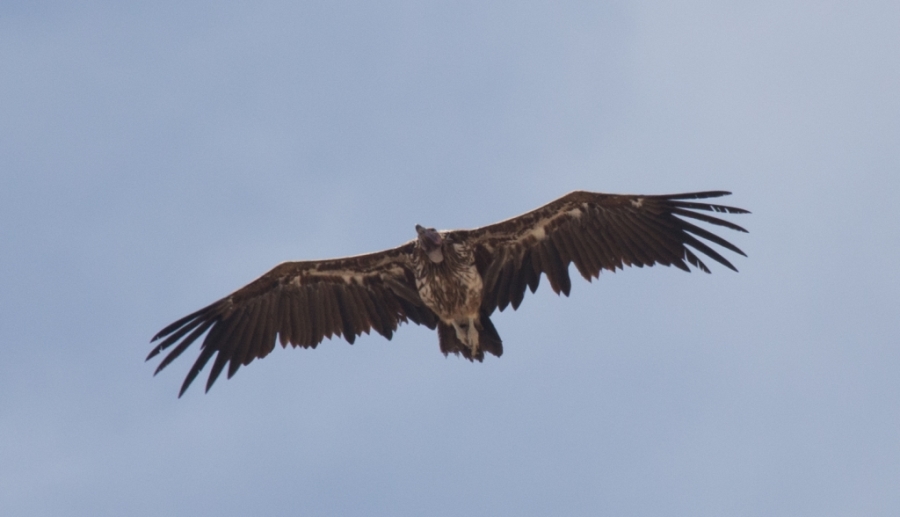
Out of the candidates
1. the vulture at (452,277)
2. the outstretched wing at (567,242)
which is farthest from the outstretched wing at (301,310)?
the outstretched wing at (567,242)

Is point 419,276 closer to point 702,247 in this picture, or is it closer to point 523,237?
point 523,237

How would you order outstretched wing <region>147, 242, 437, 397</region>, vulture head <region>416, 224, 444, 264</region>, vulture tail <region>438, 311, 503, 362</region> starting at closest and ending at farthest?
vulture head <region>416, 224, 444, 264</region>, vulture tail <region>438, 311, 503, 362</region>, outstretched wing <region>147, 242, 437, 397</region>

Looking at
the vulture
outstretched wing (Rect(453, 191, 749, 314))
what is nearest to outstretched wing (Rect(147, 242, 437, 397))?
the vulture

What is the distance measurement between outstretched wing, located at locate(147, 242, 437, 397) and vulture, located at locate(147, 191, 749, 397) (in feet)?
0.05

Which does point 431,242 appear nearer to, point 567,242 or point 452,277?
point 452,277

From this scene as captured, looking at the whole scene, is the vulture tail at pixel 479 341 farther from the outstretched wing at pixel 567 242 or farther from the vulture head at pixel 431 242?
the vulture head at pixel 431 242

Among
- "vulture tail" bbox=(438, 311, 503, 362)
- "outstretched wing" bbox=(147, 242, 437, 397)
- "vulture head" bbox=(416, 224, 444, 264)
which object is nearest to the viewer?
"vulture head" bbox=(416, 224, 444, 264)

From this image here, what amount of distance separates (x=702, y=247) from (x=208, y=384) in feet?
22.7

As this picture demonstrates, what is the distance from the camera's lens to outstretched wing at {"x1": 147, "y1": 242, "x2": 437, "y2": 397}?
66.7 feet

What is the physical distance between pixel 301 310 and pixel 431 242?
242 centimetres

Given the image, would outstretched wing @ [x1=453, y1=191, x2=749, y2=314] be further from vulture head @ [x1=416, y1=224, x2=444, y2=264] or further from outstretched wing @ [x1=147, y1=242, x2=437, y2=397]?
outstretched wing @ [x1=147, y1=242, x2=437, y2=397]

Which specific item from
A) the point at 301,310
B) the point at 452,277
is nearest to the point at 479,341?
the point at 452,277

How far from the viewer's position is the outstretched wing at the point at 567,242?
1973 centimetres

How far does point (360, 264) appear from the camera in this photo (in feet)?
66.4
